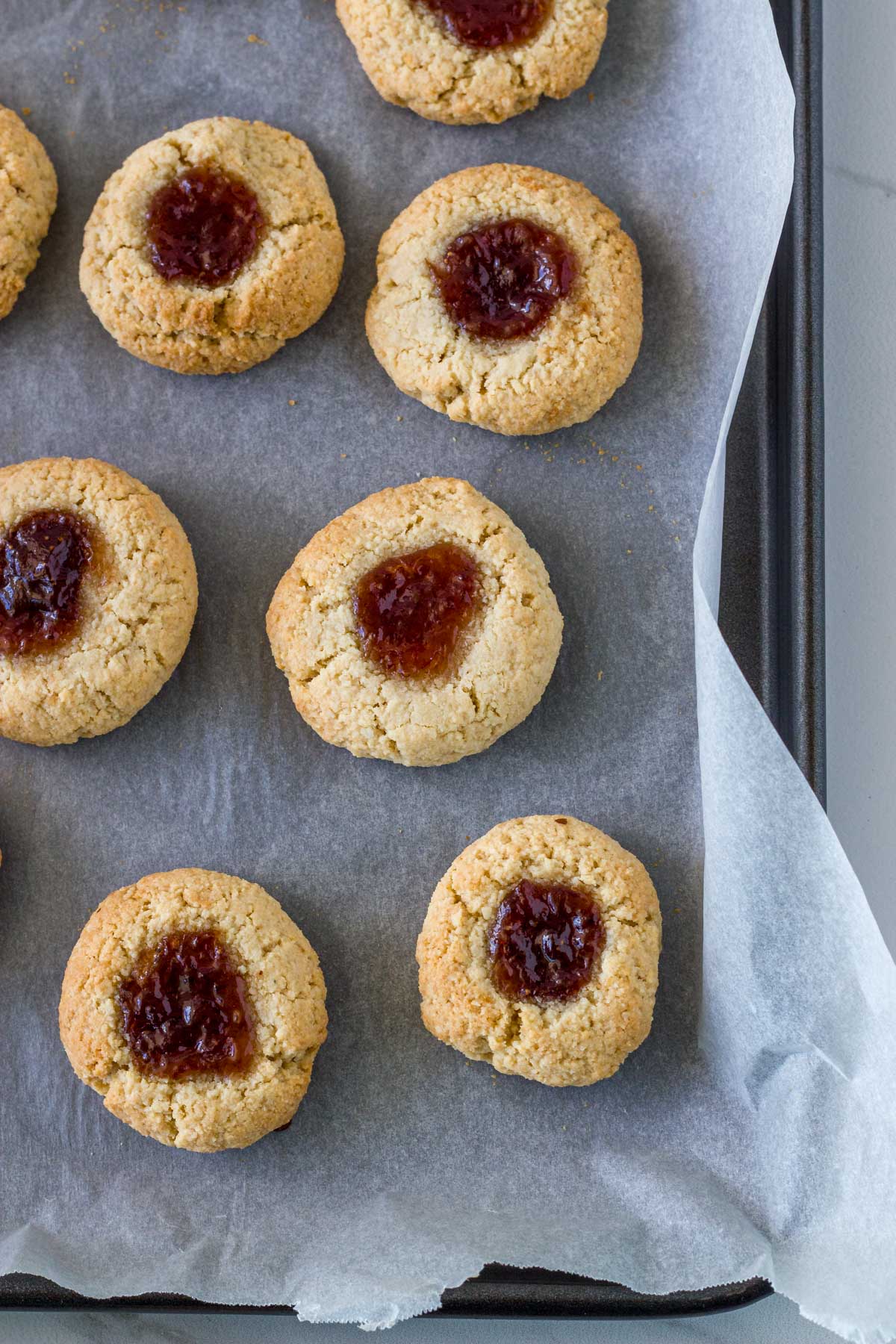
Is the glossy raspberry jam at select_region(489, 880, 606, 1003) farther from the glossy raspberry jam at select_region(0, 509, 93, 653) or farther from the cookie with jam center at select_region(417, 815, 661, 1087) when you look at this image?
the glossy raspberry jam at select_region(0, 509, 93, 653)

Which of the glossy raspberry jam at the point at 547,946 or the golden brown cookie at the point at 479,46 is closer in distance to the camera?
the glossy raspberry jam at the point at 547,946

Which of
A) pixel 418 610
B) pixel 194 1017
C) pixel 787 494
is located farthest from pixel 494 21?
pixel 194 1017

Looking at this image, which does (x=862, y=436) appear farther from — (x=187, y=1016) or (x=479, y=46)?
(x=187, y=1016)

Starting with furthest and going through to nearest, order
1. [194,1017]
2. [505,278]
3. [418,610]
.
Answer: [505,278] → [418,610] → [194,1017]

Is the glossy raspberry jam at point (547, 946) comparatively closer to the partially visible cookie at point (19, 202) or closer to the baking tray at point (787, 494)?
the baking tray at point (787, 494)

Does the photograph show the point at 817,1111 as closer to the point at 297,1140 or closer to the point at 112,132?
the point at 297,1140

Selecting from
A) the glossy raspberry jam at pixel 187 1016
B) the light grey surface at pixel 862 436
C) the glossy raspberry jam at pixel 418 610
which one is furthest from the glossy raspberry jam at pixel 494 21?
the glossy raspberry jam at pixel 187 1016

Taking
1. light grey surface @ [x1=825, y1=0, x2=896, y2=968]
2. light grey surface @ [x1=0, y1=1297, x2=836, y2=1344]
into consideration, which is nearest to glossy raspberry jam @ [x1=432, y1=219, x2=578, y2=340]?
light grey surface @ [x1=825, y1=0, x2=896, y2=968]
